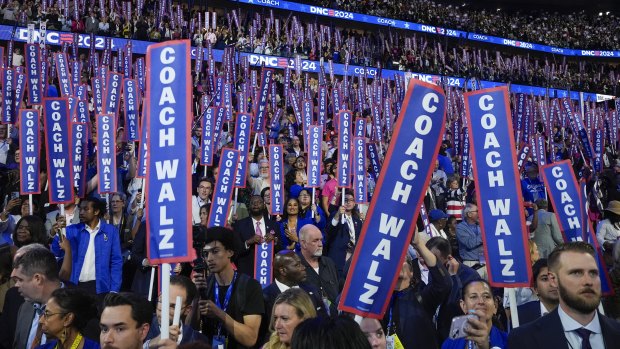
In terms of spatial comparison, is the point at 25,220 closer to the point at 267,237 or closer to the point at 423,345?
the point at 267,237

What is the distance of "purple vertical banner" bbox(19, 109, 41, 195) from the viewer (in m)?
6.61

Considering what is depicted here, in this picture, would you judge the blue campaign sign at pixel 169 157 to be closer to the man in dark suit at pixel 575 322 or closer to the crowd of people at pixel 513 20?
the man in dark suit at pixel 575 322

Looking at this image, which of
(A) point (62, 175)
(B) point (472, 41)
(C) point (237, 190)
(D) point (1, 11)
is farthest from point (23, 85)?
(B) point (472, 41)

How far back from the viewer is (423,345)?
12.8 feet

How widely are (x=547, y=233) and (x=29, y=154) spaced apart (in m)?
5.66

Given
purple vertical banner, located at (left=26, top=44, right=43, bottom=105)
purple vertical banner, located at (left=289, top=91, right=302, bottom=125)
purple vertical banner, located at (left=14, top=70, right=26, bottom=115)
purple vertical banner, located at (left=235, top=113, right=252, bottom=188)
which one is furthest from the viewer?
purple vertical banner, located at (left=289, top=91, right=302, bottom=125)

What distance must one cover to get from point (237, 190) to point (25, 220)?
3.44 m

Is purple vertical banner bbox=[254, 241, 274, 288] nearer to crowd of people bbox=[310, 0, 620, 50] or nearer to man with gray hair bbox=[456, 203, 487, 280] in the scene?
man with gray hair bbox=[456, 203, 487, 280]

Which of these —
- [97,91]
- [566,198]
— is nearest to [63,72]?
[97,91]

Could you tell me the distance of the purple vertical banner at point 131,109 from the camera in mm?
10867

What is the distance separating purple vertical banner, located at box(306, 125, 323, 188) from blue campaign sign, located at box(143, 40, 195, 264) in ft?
18.0

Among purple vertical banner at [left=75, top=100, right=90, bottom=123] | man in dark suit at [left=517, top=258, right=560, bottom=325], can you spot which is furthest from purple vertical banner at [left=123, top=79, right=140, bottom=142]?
man in dark suit at [left=517, top=258, right=560, bottom=325]

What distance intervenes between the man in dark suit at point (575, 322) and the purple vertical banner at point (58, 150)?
4659 millimetres

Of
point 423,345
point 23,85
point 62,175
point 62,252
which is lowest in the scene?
point 423,345
